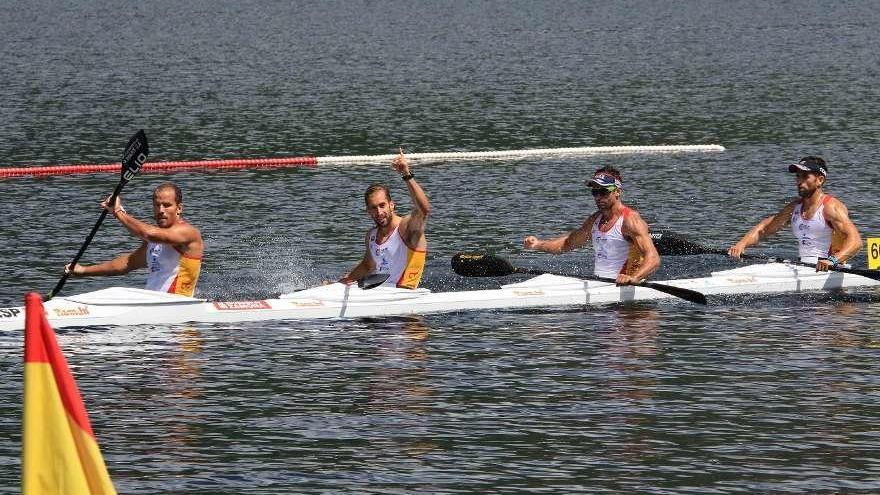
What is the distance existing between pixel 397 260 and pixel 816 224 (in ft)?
22.7

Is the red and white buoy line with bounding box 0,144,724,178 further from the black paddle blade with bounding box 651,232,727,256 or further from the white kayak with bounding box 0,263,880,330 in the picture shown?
the white kayak with bounding box 0,263,880,330

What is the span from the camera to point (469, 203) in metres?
34.6

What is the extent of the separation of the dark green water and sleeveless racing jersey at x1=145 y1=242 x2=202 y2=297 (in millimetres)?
705

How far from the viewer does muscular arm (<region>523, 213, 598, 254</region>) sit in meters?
24.5

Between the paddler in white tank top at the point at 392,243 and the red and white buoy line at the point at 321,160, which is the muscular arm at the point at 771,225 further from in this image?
the red and white buoy line at the point at 321,160

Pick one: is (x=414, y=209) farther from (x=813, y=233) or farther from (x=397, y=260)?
(x=813, y=233)

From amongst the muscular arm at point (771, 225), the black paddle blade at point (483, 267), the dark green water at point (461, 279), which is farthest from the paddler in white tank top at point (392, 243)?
the muscular arm at point (771, 225)

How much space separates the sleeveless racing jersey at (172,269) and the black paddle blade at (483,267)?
4452mm

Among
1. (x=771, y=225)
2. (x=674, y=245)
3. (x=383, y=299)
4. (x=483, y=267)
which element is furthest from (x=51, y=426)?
(x=771, y=225)

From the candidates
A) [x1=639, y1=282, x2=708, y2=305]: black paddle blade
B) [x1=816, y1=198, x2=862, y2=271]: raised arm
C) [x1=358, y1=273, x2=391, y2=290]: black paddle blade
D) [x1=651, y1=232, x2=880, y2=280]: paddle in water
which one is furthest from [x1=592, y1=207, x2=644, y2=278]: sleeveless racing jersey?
[x1=358, y1=273, x2=391, y2=290]: black paddle blade

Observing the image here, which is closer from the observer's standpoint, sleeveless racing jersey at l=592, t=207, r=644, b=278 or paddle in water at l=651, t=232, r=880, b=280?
sleeveless racing jersey at l=592, t=207, r=644, b=278

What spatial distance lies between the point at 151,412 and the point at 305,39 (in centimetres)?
7026

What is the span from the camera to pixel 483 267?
24.6 metres

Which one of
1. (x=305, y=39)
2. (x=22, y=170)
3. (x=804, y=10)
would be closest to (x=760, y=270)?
(x=22, y=170)
